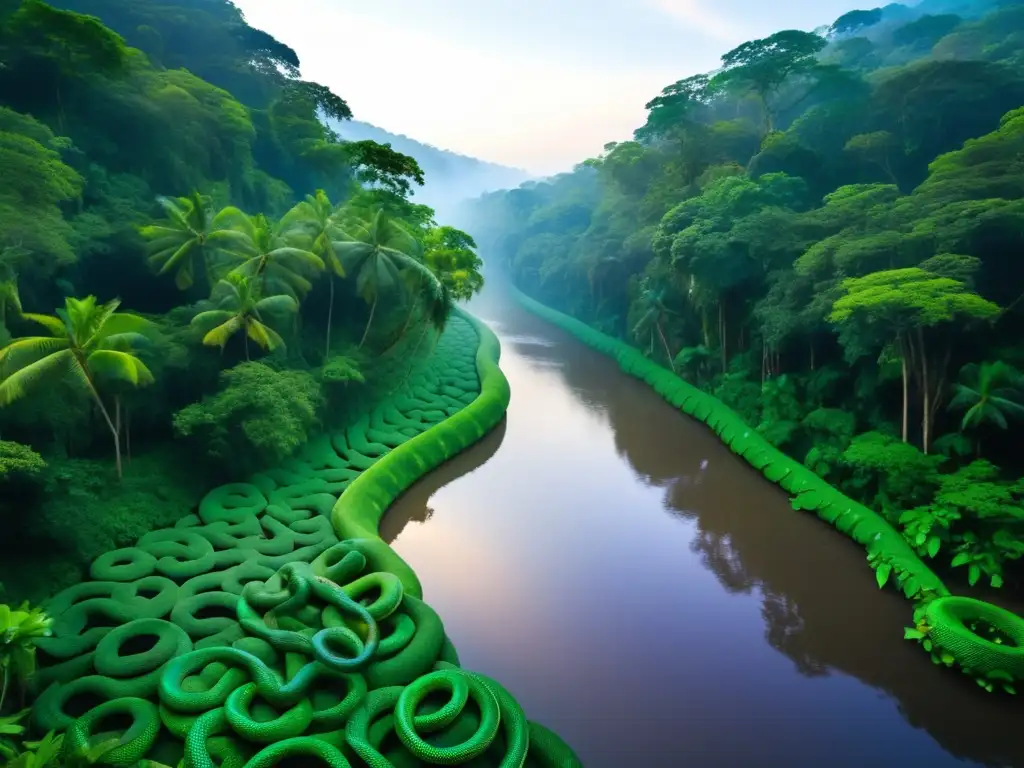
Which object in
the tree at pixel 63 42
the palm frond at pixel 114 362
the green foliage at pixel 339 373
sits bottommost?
the green foliage at pixel 339 373

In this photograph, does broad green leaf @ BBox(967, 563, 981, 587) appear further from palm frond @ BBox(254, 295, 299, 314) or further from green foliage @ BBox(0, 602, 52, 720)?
palm frond @ BBox(254, 295, 299, 314)

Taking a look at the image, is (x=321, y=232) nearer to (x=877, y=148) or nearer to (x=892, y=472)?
(x=892, y=472)

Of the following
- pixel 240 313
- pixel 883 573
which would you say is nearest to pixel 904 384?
pixel 883 573

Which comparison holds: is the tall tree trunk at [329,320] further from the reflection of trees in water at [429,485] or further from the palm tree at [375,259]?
the reflection of trees in water at [429,485]

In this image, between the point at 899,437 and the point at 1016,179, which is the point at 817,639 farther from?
the point at 1016,179

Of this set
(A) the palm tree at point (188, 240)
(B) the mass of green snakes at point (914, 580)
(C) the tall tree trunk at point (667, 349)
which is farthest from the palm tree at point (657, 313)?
(A) the palm tree at point (188, 240)

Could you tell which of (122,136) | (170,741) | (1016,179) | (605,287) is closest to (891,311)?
(1016,179)
